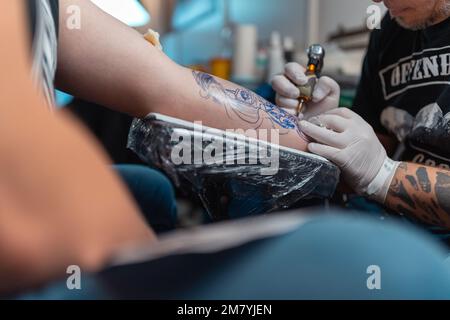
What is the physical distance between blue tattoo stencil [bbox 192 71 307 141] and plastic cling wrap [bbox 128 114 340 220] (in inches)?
4.3

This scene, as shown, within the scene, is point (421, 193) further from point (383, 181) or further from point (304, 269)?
point (304, 269)

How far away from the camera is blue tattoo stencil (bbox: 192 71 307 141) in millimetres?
804

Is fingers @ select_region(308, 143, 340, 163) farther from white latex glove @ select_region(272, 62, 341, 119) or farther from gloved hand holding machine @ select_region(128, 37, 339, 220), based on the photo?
white latex glove @ select_region(272, 62, 341, 119)

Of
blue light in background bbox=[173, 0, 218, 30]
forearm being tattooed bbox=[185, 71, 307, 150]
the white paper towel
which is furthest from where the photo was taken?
blue light in background bbox=[173, 0, 218, 30]

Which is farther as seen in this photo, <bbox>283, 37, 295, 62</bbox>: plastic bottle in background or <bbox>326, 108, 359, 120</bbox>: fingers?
<bbox>283, 37, 295, 62</bbox>: plastic bottle in background

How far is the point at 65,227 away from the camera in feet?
1.04

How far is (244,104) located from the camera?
2.72 feet

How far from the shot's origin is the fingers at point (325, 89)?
105 cm

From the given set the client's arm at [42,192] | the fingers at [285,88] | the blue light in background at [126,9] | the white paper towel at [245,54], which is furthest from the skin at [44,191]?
the white paper towel at [245,54]

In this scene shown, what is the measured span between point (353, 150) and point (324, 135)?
61 millimetres

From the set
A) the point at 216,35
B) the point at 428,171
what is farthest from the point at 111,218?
the point at 216,35

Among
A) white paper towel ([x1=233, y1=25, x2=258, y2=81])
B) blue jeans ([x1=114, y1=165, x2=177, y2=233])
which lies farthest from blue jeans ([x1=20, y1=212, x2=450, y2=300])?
white paper towel ([x1=233, y1=25, x2=258, y2=81])

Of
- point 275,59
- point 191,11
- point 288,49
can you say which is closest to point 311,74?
point 275,59

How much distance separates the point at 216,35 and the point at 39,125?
296 centimetres
